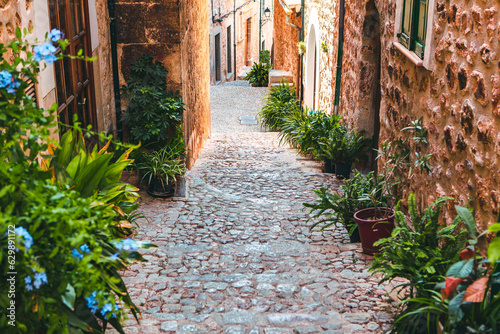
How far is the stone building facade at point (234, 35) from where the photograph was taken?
18484 mm

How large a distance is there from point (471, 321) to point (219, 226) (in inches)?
121

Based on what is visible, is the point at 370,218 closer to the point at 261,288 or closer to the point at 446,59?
the point at 261,288

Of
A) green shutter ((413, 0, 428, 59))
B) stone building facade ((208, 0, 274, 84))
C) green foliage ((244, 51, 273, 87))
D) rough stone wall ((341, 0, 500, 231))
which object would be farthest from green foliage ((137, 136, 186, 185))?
green foliage ((244, 51, 273, 87))

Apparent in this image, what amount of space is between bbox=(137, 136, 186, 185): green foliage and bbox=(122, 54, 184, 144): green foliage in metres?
0.16

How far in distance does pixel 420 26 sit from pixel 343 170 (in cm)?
293

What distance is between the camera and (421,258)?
3.05 m

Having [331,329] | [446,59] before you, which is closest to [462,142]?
[446,59]

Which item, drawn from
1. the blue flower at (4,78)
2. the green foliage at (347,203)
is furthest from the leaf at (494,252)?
the green foliage at (347,203)

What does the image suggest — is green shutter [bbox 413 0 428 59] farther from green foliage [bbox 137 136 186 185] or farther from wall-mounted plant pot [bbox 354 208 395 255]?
green foliage [bbox 137 136 186 185]

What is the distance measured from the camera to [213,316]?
3344mm

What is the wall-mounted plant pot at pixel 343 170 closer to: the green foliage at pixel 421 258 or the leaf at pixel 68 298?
the green foliage at pixel 421 258

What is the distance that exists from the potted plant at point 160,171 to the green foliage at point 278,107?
197 inches

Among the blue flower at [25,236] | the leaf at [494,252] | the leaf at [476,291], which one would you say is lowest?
the leaf at [476,291]

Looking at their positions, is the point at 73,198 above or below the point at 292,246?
above
